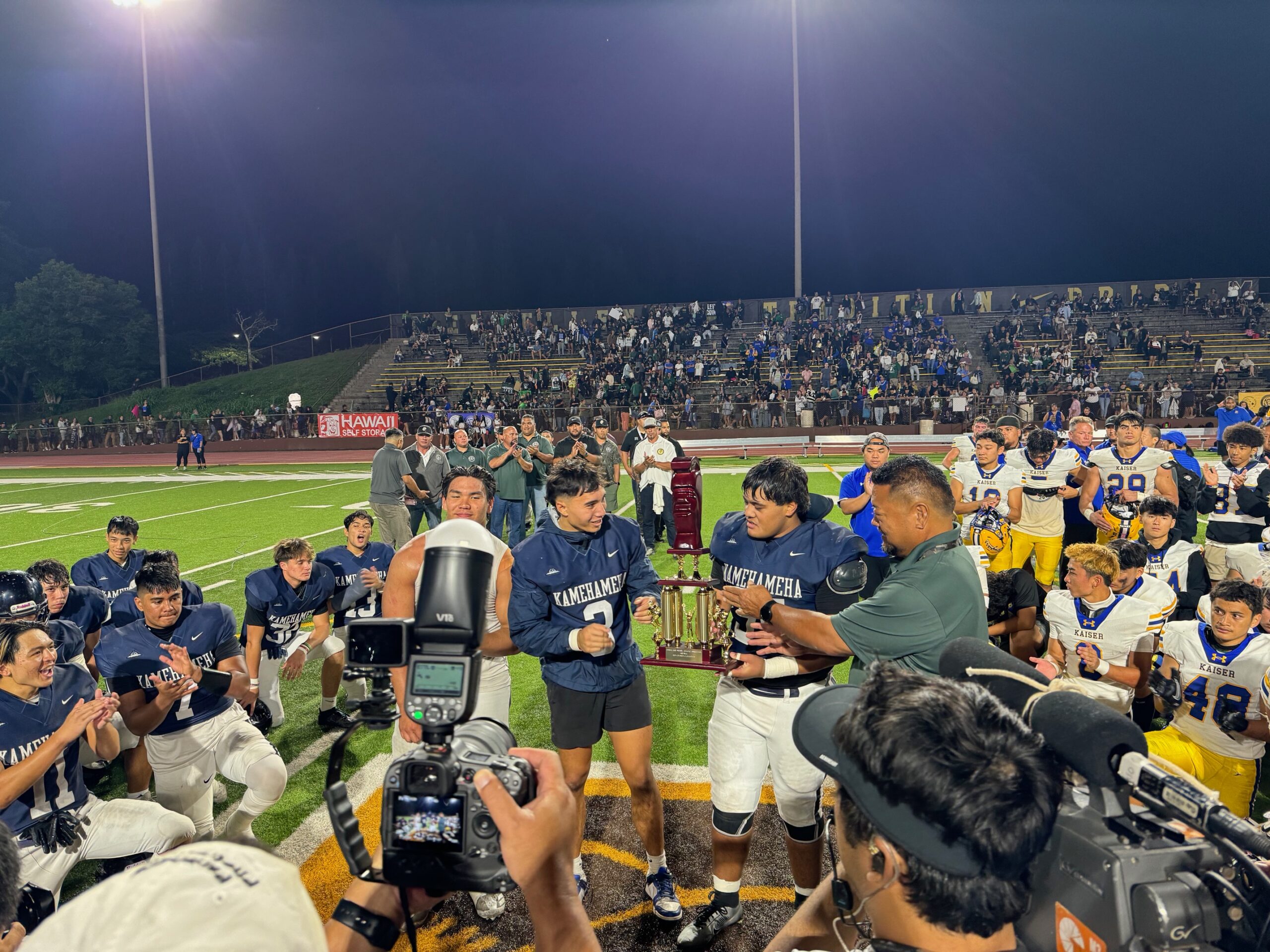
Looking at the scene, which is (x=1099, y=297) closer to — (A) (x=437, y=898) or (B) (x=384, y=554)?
(B) (x=384, y=554)

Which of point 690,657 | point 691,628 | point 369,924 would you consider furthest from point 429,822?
point 691,628

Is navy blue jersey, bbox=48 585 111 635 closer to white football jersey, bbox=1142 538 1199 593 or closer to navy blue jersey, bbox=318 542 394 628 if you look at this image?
navy blue jersey, bbox=318 542 394 628

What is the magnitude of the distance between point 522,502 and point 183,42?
74.3 metres

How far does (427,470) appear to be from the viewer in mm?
11836

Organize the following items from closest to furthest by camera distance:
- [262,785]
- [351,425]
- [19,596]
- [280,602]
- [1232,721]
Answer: [1232,721] → [262,785] → [19,596] → [280,602] → [351,425]

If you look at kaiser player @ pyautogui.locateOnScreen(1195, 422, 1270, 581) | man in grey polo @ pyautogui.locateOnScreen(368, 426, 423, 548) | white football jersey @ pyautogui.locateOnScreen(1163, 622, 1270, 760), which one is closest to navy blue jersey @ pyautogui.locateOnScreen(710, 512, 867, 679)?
white football jersey @ pyautogui.locateOnScreen(1163, 622, 1270, 760)

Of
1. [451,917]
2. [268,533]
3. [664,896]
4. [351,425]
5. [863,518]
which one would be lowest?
[451,917]

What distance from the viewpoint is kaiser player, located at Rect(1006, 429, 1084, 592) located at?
780cm

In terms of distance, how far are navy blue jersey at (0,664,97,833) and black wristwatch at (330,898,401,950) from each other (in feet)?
8.17

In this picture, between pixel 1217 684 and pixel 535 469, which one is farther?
pixel 535 469

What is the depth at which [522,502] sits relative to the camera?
38.7ft

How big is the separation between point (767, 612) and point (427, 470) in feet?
30.7

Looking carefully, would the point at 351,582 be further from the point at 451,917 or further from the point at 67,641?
the point at 451,917

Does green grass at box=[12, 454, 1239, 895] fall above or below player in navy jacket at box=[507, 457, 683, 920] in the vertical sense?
below
